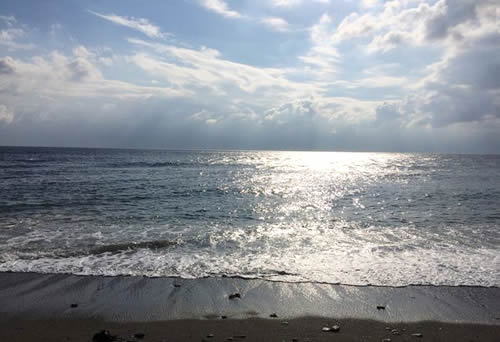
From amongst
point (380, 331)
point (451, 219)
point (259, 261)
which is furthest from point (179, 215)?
point (451, 219)

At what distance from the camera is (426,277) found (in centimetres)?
1012

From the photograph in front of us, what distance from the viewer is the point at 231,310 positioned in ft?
25.9

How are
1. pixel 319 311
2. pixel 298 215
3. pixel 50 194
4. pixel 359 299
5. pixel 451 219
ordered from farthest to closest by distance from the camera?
pixel 50 194, pixel 298 215, pixel 451 219, pixel 359 299, pixel 319 311

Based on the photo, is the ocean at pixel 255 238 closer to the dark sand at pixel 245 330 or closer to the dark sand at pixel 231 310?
the dark sand at pixel 231 310

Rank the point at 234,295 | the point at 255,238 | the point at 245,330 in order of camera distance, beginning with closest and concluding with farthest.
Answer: the point at 245,330 → the point at 234,295 → the point at 255,238

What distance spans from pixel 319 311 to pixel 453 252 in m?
7.76

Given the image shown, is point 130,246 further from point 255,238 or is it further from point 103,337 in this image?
point 103,337

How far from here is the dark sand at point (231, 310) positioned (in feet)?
22.4

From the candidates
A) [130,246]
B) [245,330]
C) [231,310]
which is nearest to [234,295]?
[231,310]

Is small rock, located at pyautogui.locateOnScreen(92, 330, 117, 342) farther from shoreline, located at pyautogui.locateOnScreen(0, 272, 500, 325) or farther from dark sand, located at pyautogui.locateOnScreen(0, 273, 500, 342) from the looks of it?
shoreline, located at pyautogui.locateOnScreen(0, 272, 500, 325)

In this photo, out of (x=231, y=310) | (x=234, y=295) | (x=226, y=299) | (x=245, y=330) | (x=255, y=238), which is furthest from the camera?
(x=255, y=238)

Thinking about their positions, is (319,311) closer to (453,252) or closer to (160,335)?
(160,335)

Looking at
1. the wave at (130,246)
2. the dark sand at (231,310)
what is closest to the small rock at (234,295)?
the dark sand at (231,310)

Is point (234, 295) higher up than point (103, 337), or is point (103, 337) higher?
point (103, 337)
